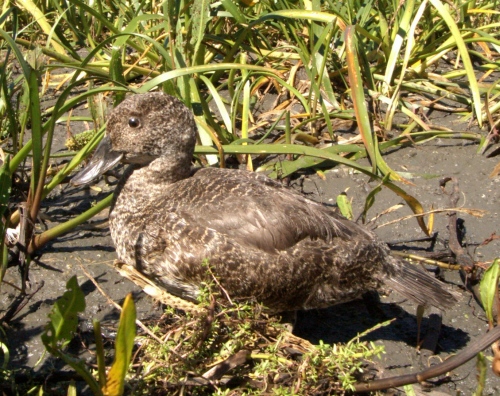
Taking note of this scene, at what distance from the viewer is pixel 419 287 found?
3.62m

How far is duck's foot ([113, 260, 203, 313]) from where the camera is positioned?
10.5 feet

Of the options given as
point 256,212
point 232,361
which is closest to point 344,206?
point 256,212

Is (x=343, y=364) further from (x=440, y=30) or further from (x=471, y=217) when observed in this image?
(x=440, y=30)

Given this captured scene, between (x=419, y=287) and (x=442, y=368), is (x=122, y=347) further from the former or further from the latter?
(x=419, y=287)

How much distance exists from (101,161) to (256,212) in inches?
35.0

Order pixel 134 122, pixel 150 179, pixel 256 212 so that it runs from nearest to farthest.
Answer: pixel 256 212, pixel 134 122, pixel 150 179

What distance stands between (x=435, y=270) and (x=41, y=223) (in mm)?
2123

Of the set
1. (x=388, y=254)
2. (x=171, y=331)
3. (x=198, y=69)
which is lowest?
(x=388, y=254)

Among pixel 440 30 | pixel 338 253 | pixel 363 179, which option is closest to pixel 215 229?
pixel 338 253

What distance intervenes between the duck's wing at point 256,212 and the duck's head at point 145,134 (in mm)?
216

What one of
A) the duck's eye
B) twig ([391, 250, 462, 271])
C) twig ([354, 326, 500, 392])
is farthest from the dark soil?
the duck's eye

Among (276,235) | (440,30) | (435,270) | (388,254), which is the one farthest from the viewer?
(440,30)

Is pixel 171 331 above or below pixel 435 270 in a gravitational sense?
above

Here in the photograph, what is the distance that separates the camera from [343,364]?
2.83 meters
